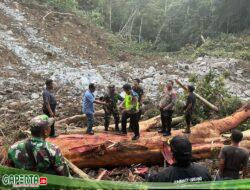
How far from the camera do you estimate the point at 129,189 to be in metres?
3.62

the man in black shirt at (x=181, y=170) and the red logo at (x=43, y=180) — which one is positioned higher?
the man in black shirt at (x=181, y=170)

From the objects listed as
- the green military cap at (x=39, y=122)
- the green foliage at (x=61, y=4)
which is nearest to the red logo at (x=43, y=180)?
the green military cap at (x=39, y=122)

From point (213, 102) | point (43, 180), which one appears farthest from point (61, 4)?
point (43, 180)

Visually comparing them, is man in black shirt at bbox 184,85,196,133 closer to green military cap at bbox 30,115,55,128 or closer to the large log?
the large log

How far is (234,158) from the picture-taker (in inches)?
226

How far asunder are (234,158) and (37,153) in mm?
2744

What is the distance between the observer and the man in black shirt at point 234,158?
572cm

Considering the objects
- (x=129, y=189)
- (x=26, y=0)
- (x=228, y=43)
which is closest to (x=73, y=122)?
(x=129, y=189)

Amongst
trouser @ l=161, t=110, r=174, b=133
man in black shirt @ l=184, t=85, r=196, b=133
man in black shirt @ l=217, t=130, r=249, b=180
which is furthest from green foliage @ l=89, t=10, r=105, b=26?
man in black shirt @ l=217, t=130, r=249, b=180

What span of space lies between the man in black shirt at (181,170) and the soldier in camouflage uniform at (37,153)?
1.10 m

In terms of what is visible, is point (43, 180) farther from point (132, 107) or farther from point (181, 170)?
point (132, 107)

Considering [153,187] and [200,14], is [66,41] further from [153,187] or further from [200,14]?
[153,187]

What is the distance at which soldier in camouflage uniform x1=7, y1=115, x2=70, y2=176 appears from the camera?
4.39 m

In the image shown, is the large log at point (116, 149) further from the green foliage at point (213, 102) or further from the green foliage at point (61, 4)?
the green foliage at point (61, 4)
